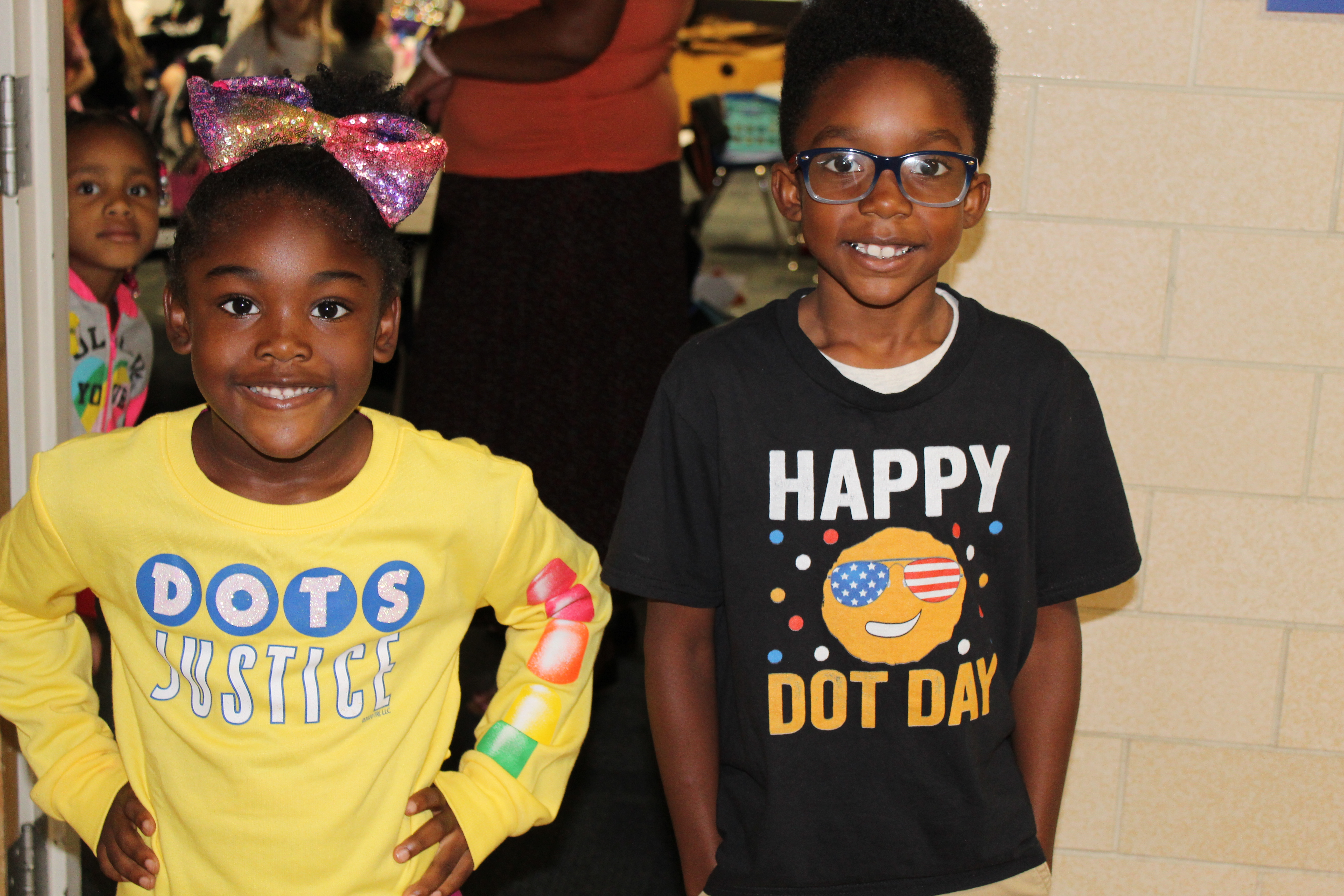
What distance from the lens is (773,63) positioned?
8.45 m

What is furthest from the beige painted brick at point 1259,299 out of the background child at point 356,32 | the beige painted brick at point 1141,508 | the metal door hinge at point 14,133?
the background child at point 356,32

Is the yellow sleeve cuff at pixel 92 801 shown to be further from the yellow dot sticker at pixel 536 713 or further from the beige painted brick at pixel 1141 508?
the beige painted brick at pixel 1141 508

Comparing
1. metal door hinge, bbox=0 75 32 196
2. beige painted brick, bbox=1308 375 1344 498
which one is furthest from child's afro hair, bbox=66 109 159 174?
beige painted brick, bbox=1308 375 1344 498

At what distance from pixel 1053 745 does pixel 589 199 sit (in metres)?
1.40

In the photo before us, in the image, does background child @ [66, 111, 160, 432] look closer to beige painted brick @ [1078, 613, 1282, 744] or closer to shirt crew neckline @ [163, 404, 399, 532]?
shirt crew neckline @ [163, 404, 399, 532]

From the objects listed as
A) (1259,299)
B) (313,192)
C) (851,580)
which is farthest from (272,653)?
(1259,299)

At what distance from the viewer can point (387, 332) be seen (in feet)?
4.77

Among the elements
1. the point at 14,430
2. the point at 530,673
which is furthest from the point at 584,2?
the point at 530,673

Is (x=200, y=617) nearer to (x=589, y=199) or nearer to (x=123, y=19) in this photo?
(x=589, y=199)

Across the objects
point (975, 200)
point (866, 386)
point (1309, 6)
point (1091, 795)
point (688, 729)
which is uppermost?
point (1309, 6)

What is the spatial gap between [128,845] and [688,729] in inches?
24.0

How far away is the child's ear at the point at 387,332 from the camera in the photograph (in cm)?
144

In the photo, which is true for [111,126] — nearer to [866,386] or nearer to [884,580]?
[866,386]

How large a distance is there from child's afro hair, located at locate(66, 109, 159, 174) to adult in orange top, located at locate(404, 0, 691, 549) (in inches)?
24.9
